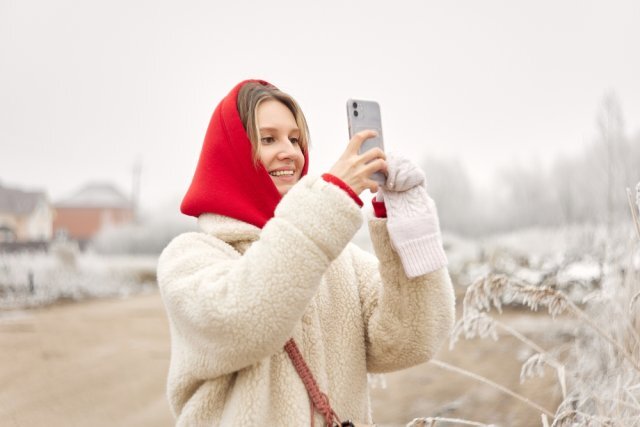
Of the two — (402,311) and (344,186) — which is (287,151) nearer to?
(344,186)

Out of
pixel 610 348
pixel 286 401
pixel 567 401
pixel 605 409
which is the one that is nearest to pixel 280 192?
pixel 286 401

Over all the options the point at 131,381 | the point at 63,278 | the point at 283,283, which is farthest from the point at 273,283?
the point at 63,278

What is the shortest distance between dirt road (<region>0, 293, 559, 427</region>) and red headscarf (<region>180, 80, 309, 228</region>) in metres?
1.79

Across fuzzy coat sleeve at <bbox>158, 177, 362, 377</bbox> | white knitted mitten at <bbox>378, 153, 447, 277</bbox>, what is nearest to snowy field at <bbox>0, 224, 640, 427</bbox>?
white knitted mitten at <bbox>378, 153, 447, 277</bbox>

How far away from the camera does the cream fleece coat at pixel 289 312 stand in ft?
2.93

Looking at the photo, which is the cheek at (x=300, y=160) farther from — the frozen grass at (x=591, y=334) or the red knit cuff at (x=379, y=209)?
the frozen grass at (x=591, y=334)

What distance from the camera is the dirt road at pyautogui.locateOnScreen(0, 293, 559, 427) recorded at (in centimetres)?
285

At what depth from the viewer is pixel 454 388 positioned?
312cm

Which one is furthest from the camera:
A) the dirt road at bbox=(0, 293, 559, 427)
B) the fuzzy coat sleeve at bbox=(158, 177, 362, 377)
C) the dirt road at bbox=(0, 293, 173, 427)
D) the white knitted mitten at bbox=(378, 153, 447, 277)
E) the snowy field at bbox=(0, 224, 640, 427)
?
the dirt road at bbox=(0, 293, 173, 427)

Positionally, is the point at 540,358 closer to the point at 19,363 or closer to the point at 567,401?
the point at 567,401

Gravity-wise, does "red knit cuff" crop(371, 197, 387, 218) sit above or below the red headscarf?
below

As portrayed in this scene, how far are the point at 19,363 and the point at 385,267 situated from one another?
4.03 metres

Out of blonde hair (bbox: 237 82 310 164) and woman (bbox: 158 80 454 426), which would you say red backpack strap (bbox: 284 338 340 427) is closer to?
woman (bbox: 158 80 454 426)

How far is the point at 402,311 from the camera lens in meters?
1.11
